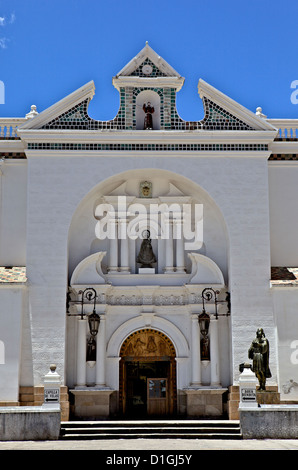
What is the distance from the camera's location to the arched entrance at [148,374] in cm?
2303

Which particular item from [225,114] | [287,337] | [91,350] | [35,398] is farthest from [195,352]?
[225,114]

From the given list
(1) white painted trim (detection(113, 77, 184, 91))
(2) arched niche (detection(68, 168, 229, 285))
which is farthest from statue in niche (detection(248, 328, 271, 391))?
(1) white painted trim (detection(113, 77, 184, 91))

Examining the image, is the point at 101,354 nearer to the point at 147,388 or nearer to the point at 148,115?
the point at 147,388

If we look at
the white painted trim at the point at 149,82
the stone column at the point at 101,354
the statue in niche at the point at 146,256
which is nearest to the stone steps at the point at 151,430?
the stone column at the point at 101,354

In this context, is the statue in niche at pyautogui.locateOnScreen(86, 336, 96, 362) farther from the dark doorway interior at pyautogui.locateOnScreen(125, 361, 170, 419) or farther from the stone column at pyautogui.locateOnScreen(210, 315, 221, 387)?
the stone column at pyautogui.locateOnScreen(210, 315, 221, 387)

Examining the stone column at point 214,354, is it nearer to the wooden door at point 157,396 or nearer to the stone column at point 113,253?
the wooden door at point 157,396

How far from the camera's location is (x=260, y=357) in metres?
21.0

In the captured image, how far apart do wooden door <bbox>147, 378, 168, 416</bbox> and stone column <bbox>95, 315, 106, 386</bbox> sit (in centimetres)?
150

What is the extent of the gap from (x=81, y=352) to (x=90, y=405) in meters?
1.54

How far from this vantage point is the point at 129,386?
23.2 metres

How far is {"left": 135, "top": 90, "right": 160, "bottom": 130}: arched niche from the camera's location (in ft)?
79.6

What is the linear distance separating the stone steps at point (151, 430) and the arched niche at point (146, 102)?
916 cm
